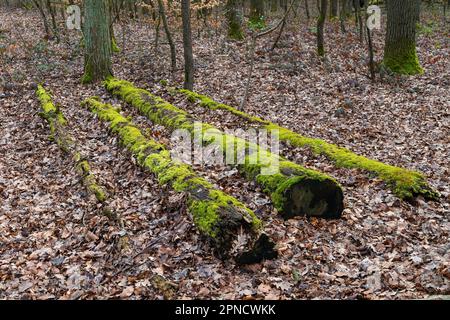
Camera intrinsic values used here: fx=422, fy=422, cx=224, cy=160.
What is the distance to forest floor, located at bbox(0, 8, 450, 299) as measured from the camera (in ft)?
17.1

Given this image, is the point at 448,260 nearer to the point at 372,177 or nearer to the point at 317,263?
the point at 317,263

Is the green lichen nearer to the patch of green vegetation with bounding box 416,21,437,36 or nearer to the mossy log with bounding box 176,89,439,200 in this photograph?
the mossy log with bounding box 176,89,439,200

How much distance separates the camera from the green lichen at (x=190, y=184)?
18.3ft

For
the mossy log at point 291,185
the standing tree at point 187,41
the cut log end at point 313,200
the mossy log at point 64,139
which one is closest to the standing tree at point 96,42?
the mossy log at point 64,139

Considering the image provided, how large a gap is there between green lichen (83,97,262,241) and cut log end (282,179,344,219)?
76 centimetres

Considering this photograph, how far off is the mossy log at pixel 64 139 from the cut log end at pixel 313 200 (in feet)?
10.1

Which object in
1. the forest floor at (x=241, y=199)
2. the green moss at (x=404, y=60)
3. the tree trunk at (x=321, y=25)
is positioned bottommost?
the forest floor at (x=241, y=199)

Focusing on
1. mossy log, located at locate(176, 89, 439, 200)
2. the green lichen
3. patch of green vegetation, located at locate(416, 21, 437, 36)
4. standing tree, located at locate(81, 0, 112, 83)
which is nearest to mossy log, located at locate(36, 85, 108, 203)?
the green lichen

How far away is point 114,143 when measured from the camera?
931 centimetres

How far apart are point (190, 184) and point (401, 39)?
11.9 meters

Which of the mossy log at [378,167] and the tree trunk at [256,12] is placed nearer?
the mossy log at [378,167]

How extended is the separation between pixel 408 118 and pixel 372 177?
4.76 meters

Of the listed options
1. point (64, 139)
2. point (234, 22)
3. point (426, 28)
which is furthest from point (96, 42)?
point (426, 28)

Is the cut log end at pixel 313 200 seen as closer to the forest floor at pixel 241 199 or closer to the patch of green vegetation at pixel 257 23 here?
the forest floor at pixel 241 199
